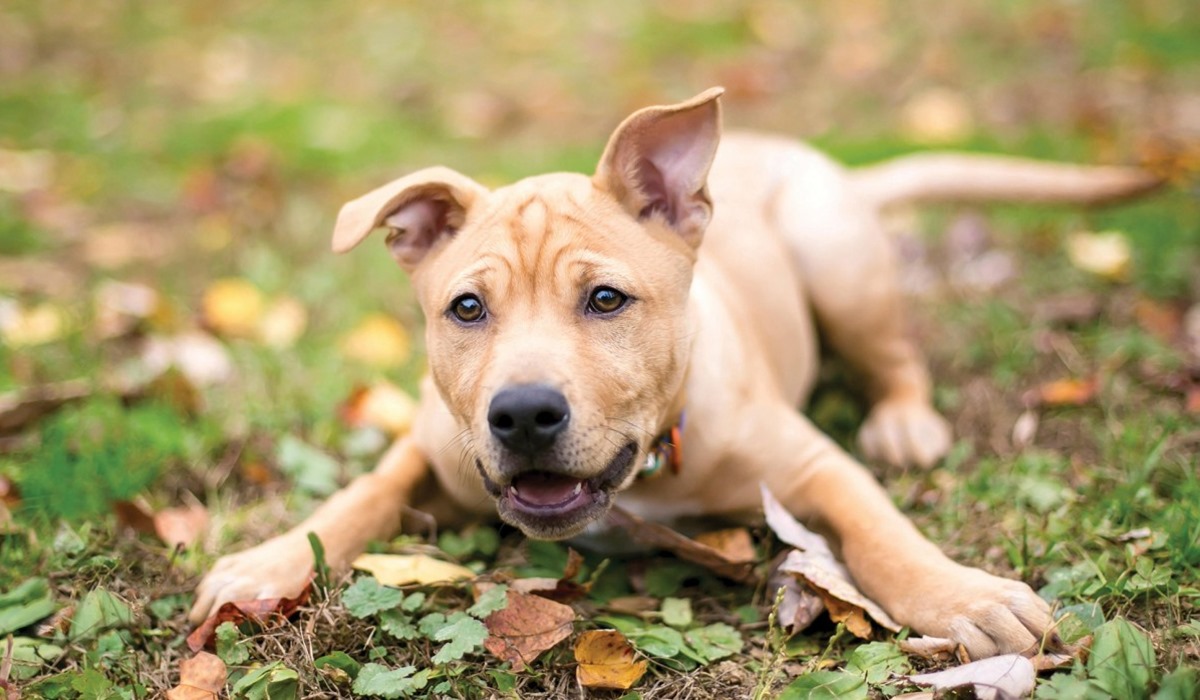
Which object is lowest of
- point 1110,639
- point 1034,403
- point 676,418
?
point 1034,403

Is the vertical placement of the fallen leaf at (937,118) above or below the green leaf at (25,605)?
below

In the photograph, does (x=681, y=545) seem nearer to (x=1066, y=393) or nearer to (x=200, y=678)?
(x=200, y=678)

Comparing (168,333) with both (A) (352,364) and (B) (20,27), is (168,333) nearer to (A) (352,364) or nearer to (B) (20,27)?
(A) (352,364)

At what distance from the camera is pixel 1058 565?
340 centimetres

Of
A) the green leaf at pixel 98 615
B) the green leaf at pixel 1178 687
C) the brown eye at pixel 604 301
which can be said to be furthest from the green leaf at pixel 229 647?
the green leaf at pixel 1178 687

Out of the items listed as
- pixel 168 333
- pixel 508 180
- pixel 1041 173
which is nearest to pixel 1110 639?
pixel 1041 173

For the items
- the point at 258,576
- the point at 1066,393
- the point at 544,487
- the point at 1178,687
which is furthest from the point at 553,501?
the point at 1066,393

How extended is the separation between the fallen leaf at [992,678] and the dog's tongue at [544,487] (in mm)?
1096

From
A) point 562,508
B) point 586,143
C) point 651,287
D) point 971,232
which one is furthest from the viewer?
point 586,143

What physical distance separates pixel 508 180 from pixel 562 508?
4634 millimetres

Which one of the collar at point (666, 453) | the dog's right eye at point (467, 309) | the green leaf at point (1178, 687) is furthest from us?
the collar at point (666, 453)

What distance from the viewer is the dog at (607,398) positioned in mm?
3043

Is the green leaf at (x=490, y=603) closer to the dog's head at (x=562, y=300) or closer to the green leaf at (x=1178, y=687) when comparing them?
the dog's head at (x=562, y=300)

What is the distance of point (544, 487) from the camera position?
10.3ft
